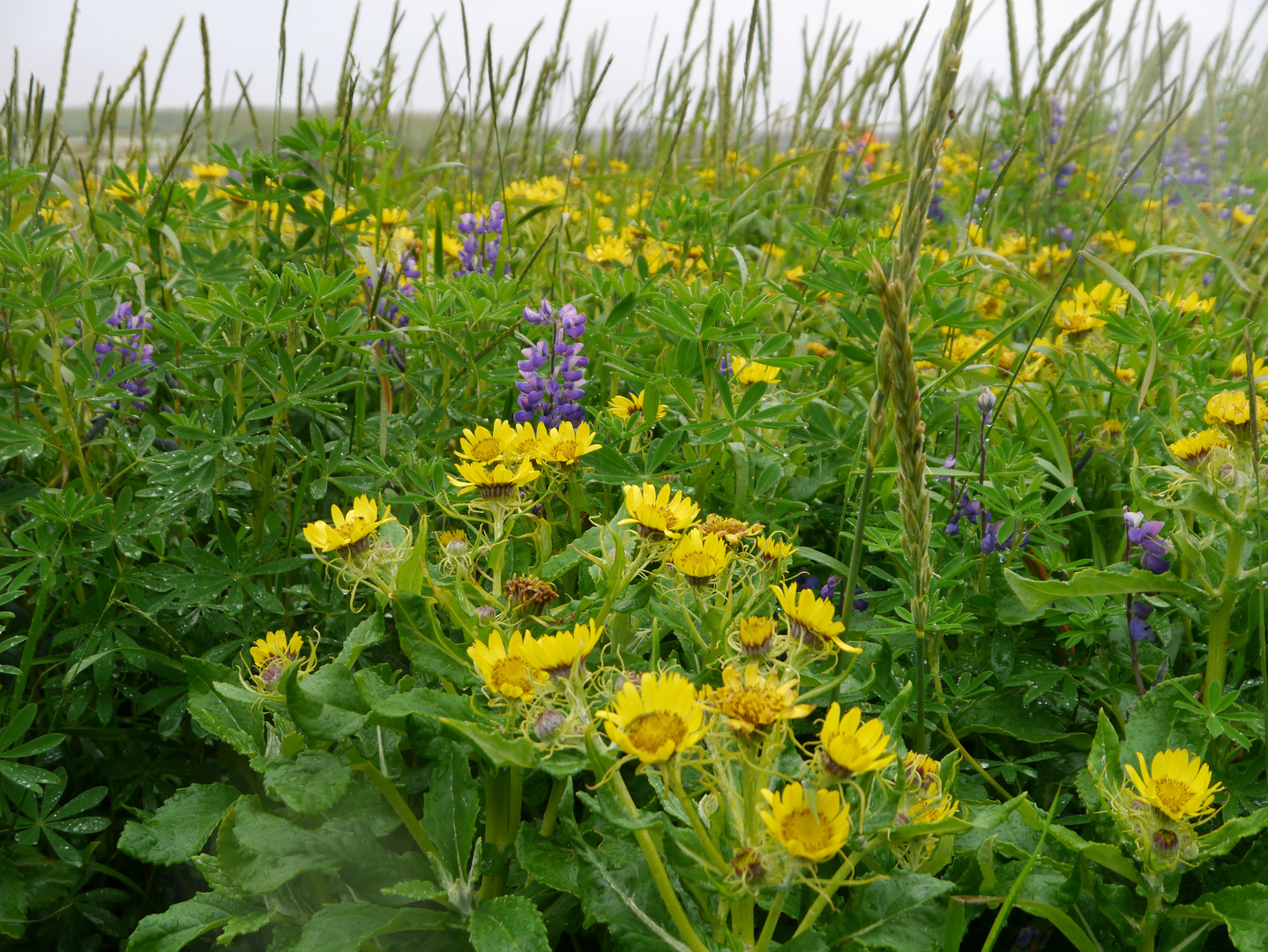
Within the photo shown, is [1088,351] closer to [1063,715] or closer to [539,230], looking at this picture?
[1063,715]

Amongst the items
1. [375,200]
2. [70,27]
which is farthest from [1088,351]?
[70,27]

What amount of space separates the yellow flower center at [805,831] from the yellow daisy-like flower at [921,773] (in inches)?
8.1

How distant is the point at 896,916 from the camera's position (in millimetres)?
906

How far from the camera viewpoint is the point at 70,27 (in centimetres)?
236

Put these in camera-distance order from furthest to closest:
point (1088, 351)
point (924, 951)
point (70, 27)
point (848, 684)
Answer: point (70, 27) → point (1088, 351) → point (848, 684) → point (924, 951)

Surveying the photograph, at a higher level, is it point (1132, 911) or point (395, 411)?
point (395, 411)

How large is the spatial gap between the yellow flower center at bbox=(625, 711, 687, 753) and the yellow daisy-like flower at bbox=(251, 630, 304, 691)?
459 mm

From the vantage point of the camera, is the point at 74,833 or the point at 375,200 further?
the point at 375,200

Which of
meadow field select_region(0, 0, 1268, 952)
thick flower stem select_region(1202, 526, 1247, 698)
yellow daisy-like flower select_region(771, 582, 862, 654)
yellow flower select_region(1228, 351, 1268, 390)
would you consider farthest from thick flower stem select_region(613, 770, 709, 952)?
yellow flower select_region(1228, 351, 1268, 390)

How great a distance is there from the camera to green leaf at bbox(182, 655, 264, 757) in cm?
108

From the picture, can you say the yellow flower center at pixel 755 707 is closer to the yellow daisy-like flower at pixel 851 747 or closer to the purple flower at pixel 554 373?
the yellow daisy-like flower at pixel 851 747

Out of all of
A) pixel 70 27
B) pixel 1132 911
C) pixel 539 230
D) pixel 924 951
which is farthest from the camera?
pixel 539 230

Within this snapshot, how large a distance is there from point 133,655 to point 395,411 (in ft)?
2.52

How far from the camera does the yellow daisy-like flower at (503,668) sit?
873mm
